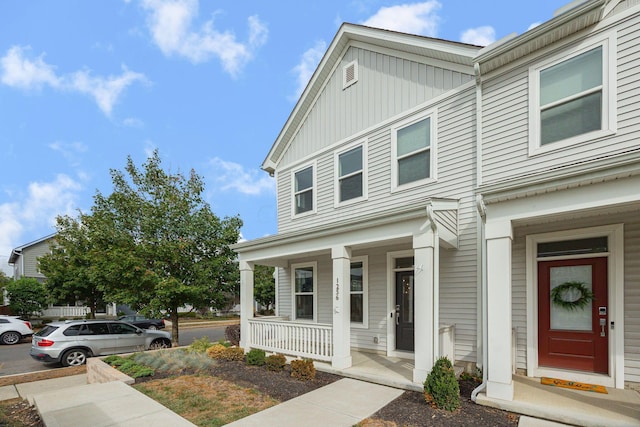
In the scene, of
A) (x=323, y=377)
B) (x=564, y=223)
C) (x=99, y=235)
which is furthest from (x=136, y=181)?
(x=564, y=223)

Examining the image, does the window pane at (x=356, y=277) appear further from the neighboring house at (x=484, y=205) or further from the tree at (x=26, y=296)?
the tree at (x=26, y=296)

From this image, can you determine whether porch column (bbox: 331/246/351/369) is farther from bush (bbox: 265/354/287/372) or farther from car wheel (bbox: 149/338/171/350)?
car wheel (bbox: 149/338/171/350)

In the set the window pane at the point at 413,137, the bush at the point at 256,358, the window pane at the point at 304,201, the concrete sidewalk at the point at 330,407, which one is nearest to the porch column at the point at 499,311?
the concrete sidewalk at the point at 330,407

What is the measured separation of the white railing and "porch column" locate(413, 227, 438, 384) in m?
2.21

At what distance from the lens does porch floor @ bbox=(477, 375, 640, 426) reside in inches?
166

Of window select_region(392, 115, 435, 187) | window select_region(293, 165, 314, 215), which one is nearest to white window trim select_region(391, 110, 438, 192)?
window select_region(392, 115, 435, 187)

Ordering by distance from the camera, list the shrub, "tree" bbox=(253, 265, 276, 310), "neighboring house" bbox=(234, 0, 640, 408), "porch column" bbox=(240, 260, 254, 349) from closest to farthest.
→ 1. "neighboring house" bbox=(234, 0, 640, 408)
2. the shrub
3. "porch column" bbox=(240, 260, 254, 349)
4. "tree" bbox=(253, 265, 276, 310)

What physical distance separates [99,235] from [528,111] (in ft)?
40.4

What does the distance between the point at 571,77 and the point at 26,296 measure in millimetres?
28992

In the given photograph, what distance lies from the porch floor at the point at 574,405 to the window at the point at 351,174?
211 inches

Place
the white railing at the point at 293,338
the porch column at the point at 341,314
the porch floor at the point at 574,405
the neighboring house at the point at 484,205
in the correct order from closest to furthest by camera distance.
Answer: the porch floor at the point at 574,405 → the neighboring house at the point at 484,205 → the porch column at the point at 341,314 → the white railing at the point at 293,338

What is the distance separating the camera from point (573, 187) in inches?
178

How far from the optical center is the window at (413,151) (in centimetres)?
780

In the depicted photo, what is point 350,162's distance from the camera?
9500 mm
